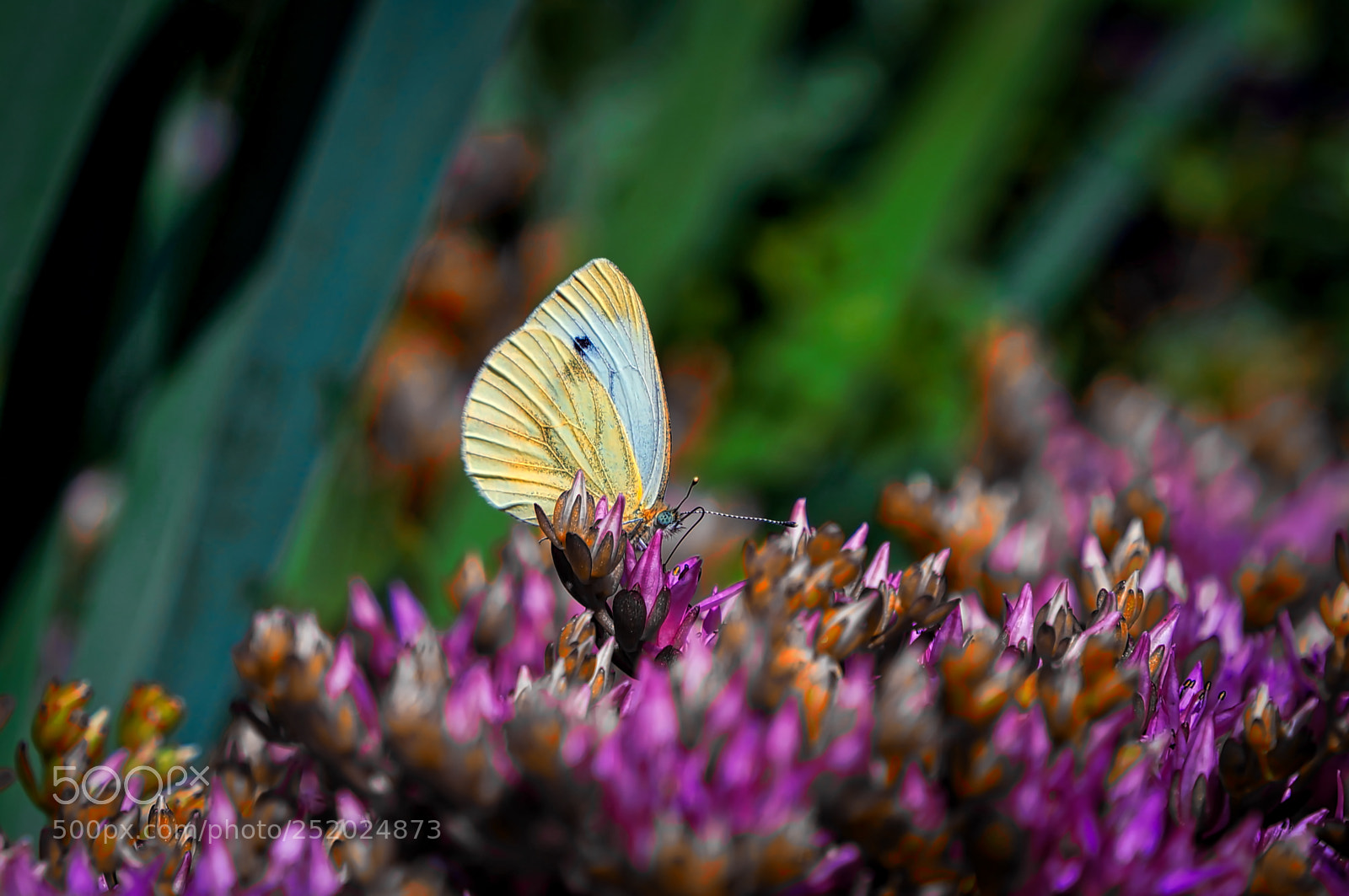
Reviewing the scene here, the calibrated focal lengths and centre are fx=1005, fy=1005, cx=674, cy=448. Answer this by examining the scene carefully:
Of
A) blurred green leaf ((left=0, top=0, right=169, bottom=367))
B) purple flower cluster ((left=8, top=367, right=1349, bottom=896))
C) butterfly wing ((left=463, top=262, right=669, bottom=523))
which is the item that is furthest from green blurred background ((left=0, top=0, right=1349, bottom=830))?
purple flower cluster ((left=8, top=367, right=1349, bottom=896))

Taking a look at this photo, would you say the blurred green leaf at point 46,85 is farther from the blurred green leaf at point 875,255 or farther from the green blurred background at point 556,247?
the blurred green leaf at point 875,255

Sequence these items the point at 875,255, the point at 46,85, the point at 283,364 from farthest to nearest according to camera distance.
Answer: the point at 875,255 → the point at 283,364 → the point at 46,85

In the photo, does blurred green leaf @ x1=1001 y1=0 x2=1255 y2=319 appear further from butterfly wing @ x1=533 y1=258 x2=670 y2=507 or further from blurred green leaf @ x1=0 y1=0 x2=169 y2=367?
blurred green leaf @ x1=0 y1=0 x2=169 y2=367

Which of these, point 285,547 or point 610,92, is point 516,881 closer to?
point 285,547

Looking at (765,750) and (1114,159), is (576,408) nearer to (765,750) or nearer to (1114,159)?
(765,750)

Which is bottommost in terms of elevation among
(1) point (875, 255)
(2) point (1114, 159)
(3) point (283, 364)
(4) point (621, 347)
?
(3) point (283, 364)

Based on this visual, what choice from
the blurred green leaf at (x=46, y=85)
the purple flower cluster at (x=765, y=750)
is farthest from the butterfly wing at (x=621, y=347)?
the blurred green leaf at (x=46, y=85)

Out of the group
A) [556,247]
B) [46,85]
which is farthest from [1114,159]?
[46,85]
